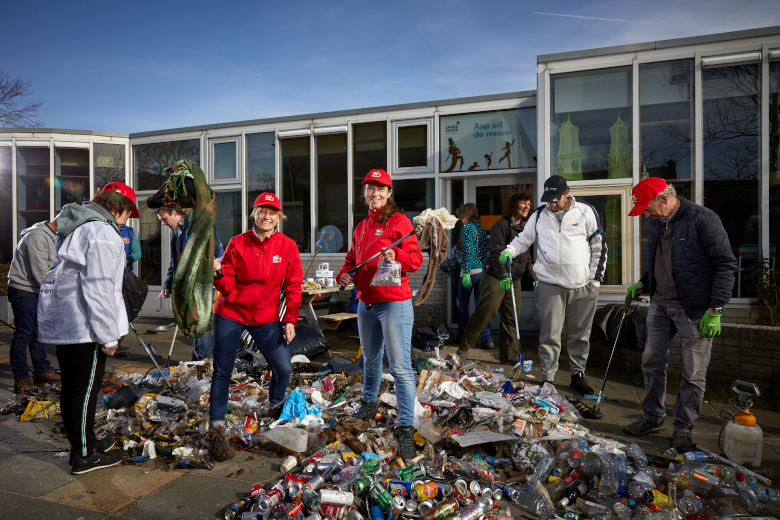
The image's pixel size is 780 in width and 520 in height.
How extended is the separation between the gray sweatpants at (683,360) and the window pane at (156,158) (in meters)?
9.44

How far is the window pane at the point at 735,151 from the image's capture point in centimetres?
684

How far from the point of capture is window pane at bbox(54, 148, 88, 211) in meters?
10.9

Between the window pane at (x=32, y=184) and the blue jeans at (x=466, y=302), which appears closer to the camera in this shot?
the blue jeans at (x=466, y=302)

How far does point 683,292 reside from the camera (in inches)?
152

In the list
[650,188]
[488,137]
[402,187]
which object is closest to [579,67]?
[488,137]

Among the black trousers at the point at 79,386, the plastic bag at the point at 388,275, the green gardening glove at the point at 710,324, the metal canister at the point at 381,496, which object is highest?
the plastic bag at the point at 388,275

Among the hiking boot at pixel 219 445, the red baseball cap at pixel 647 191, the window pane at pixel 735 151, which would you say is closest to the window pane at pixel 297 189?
the hiking boot at pixel 219 445

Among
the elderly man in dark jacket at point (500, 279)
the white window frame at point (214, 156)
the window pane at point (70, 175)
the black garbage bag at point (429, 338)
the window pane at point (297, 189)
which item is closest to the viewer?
the elderly man in dark jacket at point (500, 279)

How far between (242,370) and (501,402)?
9.99 feet

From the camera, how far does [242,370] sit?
229 inches

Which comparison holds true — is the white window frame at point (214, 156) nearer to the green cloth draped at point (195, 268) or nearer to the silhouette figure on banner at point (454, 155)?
the silhouette figure on banner at point (454, 155)

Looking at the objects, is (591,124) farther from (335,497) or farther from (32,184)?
(32,184)

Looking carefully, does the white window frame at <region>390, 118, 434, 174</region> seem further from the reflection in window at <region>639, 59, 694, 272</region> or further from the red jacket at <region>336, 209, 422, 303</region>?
the red jacket at <region>336, 209, 422, 303</region>

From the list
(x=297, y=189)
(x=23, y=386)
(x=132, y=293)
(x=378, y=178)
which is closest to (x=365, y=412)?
(x=378, y=178)
